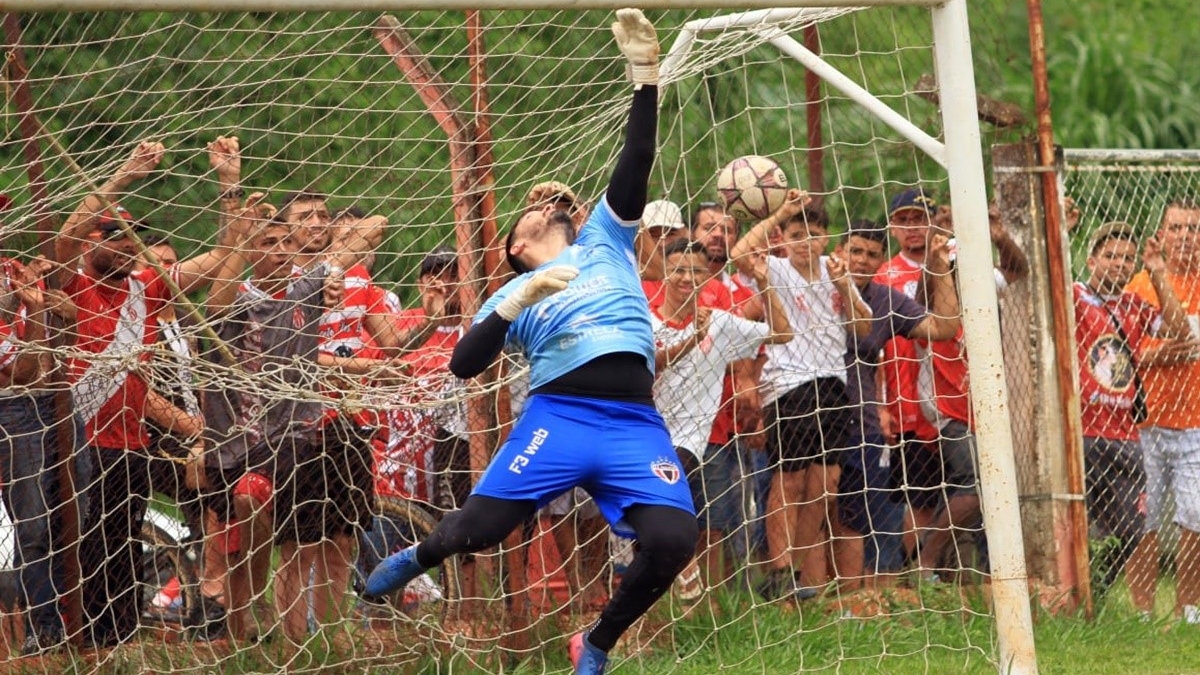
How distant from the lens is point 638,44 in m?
5.68

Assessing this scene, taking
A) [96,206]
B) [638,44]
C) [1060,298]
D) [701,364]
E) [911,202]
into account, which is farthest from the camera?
[1060,298]

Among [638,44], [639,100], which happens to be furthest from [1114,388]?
[638,44]

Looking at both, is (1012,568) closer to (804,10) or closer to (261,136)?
(804,10)

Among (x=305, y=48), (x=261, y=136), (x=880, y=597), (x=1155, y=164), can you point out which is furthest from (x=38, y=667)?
(x=1155, y=164)

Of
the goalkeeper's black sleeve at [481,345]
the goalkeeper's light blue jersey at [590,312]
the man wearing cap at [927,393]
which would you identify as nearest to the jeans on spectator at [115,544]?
the goalkeeper's black sleeve at [481,345]

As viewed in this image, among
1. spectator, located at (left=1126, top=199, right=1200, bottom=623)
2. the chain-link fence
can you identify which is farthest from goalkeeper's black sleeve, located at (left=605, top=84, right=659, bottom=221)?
spectator, located at (left=1126, top=199, right=1200, bottom=623)

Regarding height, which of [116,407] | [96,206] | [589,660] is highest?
[96,206]

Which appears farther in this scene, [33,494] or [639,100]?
[33,494]

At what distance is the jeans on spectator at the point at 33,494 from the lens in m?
6.53

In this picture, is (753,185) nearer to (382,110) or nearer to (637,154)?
(637,154)

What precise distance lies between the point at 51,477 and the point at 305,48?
2.08 metres

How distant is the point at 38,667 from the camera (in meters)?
6.41

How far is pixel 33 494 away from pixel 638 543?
8.59 feet

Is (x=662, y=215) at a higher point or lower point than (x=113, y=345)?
lower
